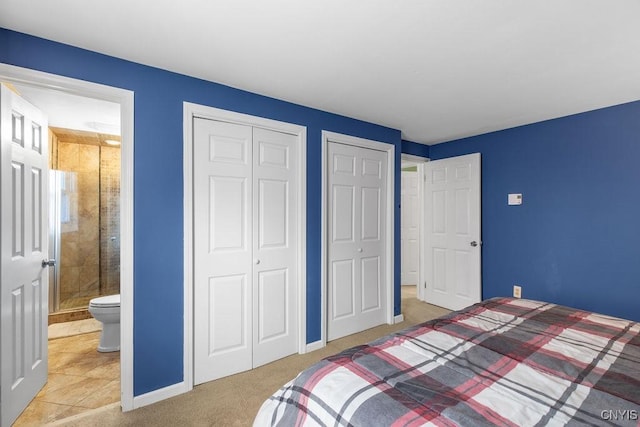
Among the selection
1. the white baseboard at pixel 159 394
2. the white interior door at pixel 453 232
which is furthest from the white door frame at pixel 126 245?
the white interior door at pixel 453 232

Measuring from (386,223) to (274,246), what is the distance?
148cm

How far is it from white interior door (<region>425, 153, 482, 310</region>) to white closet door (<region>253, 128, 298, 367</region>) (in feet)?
7.81

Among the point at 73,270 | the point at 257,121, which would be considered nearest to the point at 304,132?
the point at 257,121

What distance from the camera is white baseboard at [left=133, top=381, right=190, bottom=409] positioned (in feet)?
6.53

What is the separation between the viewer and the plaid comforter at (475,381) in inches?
35.7

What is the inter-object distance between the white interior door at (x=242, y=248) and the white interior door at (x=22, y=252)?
3.34 ft

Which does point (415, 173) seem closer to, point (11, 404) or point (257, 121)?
point (257, 121)

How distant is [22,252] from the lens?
1.90m

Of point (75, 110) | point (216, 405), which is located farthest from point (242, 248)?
point (75, 110)

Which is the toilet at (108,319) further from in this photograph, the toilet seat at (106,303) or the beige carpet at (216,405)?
the beige carpet at (216,405)

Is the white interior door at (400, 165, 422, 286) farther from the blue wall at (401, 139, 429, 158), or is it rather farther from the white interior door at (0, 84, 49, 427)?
the white interior door at (0, 84, 49, 427)

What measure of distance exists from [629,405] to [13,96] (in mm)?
3259

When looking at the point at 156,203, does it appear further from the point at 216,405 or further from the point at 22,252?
the point at 216,405

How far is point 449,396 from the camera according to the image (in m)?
0.99
